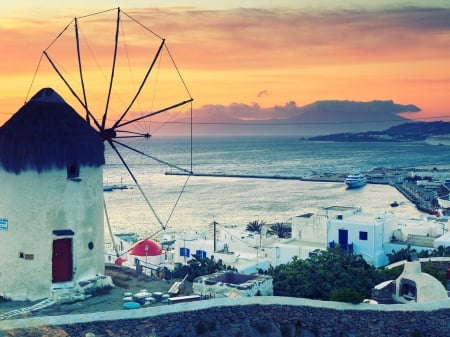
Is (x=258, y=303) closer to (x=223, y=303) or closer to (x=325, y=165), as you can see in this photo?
(x=223, y=303)

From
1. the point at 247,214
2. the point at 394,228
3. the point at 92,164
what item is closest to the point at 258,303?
the point at 92,164

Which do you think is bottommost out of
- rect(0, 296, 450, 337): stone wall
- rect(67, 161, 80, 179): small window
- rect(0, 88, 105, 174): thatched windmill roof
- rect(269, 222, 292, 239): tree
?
rect(269, 222, 292, 239): tree

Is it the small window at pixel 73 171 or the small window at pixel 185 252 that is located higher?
the small window at pixel 73 171

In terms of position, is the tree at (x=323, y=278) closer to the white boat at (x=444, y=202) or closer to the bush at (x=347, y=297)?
the bush at (x=347, y=297)

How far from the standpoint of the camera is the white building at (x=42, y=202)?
17.7 m

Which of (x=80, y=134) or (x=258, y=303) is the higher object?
(x=80, y=134)

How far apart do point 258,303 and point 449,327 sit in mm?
5217

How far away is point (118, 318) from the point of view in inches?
600

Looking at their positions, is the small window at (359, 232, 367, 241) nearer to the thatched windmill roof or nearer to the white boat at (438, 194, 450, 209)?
the thatched windmill roof

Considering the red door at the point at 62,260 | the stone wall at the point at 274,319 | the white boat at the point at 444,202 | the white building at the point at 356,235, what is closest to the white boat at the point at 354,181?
the white boat at the point at 444,202

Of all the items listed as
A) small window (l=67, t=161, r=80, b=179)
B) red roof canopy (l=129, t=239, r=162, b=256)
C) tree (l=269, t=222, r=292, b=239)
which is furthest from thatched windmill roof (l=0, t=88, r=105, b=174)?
tree (l=269, t=222, r=292, b=239)

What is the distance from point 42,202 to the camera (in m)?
17.8

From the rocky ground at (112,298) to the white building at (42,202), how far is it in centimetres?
59

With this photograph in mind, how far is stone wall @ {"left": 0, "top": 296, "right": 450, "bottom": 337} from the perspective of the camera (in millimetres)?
15359
